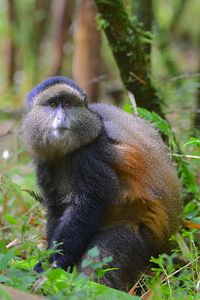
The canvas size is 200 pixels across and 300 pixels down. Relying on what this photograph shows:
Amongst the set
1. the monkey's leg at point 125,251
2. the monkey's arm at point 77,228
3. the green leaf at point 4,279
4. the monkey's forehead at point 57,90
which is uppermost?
the monkey's forehead at point 57,90

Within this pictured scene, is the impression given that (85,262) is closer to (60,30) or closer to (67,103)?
(67,103)

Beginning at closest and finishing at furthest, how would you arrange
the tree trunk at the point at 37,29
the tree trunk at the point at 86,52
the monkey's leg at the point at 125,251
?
the monkey's leg at the point at 125,251 < the tree trunk at the point at 86,52 < the tree trunk at the point at 37,29

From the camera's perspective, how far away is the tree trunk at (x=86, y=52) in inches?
356

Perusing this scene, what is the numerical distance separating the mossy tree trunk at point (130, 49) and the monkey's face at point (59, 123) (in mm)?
945

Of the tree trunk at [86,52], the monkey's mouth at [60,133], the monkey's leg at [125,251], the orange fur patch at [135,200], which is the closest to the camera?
the monkey's leg at [125,251]

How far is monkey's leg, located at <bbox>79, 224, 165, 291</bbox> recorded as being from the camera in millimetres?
4488

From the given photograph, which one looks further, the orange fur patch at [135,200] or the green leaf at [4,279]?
the orange fur patch at [135,200]

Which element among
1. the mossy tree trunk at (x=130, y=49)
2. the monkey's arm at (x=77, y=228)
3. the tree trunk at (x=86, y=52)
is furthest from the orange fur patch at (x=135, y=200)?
the tree trunk at (x=86, y=52)

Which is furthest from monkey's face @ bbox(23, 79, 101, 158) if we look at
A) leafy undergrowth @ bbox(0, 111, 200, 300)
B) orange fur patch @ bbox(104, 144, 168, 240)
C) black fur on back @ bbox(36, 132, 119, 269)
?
leafy undergrowth @ bbox(0, 111, 200, 300)

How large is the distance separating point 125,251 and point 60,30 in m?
8.14

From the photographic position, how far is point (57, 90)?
4836 mm

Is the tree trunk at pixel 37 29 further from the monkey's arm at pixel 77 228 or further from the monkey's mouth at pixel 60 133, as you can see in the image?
the monkey's arm at pixel 77 228

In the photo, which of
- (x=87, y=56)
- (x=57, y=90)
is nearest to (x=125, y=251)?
(x=57, y=90)

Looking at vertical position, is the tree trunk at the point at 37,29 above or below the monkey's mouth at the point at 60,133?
below
